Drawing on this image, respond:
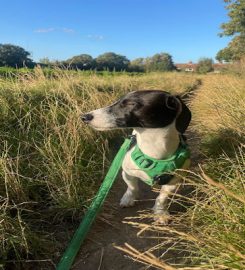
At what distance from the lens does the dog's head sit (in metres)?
2.46

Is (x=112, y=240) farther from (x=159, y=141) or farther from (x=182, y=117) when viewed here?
(x=182, y=117)

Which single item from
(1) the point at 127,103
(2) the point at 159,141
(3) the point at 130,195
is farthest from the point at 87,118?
(3) the point at 130,195

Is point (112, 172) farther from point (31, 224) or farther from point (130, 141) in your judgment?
point (31, 224)

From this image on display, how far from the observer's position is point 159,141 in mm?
2516

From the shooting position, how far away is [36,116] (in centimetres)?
395

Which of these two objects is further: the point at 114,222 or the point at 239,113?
the point at 239,113

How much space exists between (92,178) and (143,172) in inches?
30.0

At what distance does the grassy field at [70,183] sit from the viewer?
5.70 feet

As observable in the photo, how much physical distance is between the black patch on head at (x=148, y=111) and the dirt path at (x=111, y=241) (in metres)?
0.62

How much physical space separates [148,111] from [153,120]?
77mm

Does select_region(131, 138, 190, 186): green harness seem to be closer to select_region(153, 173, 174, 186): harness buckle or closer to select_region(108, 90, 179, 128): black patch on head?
select_region(153, 173, 174, 186): harness buckle

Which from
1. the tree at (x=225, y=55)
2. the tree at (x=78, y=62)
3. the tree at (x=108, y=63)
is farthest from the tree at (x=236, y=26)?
the tree at (x=78, y=62)

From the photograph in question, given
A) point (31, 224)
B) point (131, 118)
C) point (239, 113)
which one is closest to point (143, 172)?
point (131, 118)

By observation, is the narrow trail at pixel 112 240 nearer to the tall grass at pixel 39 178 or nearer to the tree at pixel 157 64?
the tall grass at pixel 39 178
